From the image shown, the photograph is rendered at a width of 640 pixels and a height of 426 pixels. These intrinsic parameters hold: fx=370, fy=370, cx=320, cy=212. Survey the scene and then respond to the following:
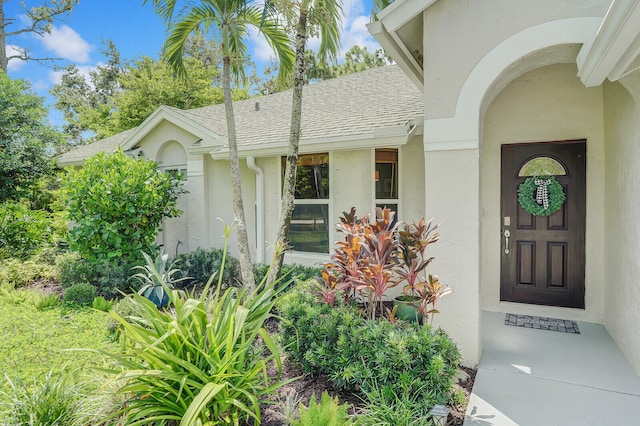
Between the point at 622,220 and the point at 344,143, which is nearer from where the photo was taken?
the point at 622,220

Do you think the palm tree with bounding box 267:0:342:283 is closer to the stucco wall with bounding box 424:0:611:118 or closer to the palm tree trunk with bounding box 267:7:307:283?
the palm tree trunk with bounding box 267:7:307:283

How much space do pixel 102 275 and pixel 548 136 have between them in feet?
32.2

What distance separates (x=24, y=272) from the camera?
9.75 m

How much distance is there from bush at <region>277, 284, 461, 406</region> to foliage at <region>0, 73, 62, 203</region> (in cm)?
1209

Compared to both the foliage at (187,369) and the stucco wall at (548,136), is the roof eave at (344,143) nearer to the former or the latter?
the stucco wall at (548,136)

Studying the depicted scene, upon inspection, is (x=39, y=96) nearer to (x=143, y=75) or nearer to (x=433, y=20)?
(x=143, y=75)

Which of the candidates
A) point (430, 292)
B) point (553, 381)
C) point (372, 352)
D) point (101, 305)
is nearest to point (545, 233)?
point (553, 381)

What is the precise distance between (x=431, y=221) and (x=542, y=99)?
→ 3.44 m

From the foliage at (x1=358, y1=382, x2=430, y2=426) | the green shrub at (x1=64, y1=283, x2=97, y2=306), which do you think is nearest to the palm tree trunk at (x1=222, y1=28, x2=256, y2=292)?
the foliage at (x1=358, y1=382, x2=430, y2=426)

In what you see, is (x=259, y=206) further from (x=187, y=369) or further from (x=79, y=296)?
(x=187, y=369)

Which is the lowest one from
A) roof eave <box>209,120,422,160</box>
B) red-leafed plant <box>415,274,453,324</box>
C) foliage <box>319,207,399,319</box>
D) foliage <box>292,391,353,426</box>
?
foliage <box>292,391,353,426</box>

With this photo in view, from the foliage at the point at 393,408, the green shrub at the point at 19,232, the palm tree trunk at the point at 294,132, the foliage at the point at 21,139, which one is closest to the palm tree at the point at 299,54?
the palm tree trunk at the point at 294,132

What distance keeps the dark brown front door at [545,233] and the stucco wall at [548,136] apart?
11 cm

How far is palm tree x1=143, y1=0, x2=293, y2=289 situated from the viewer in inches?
269
